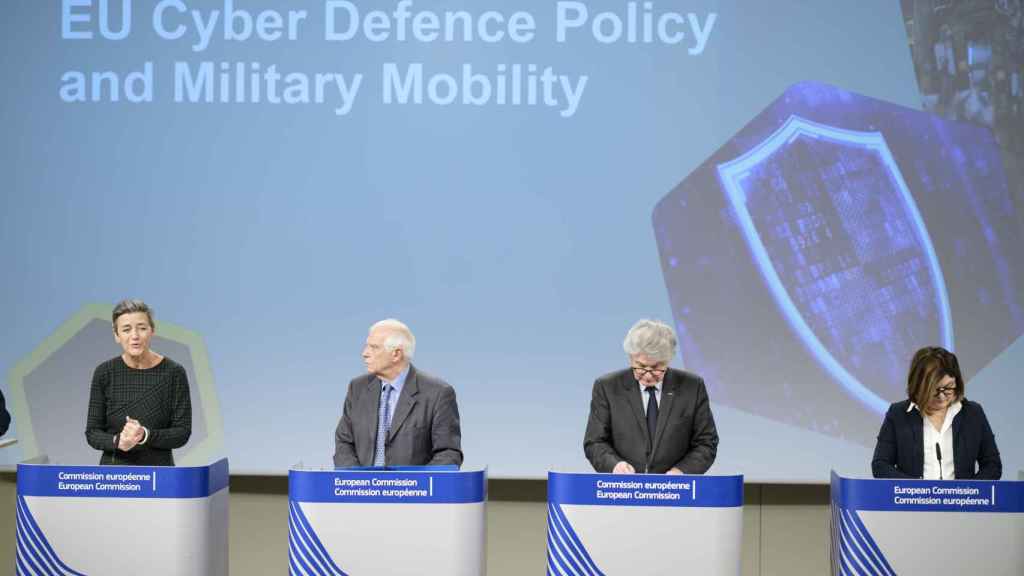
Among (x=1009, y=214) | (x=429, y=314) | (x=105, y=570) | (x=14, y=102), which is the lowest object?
(x=105, y=570)

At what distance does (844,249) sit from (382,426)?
238 cm

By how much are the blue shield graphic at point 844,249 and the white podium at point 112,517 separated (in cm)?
280

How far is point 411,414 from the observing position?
4.51 metres

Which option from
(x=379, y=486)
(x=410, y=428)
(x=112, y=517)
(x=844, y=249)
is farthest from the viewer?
(x=844, y=249)

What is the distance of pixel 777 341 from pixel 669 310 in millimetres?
512

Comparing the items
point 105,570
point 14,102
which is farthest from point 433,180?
point 105,570

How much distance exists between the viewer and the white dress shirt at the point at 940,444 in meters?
4.33

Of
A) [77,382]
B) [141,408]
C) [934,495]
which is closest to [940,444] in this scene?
[934,495]

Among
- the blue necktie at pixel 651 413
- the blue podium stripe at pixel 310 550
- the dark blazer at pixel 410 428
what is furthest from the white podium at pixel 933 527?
the blue podium stripe at pixel 310 550

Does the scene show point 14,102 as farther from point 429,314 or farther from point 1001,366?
point 1001,366

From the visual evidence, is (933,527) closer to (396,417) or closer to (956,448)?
(956,448)

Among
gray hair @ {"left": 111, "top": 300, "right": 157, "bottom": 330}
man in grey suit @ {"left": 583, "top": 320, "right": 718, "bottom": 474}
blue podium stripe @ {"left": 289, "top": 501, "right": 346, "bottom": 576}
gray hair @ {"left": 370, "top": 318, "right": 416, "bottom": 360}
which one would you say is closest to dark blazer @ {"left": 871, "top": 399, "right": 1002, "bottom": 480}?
man in grey suit @ {"left": 583, "top": 320, "right": 718, "bottom": 474}

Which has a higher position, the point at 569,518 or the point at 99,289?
the point at 99,289

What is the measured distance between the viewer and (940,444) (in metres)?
4.34
